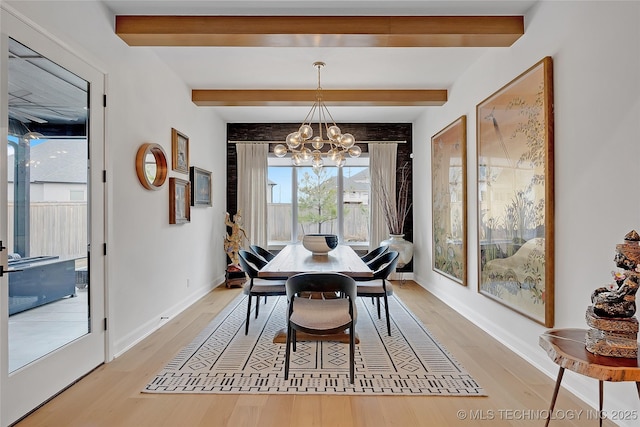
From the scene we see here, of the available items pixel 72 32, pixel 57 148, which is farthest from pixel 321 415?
pixel 72 32

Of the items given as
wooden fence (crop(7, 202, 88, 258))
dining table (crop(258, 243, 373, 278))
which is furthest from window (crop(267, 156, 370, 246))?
wooden fence (crop(7, 202, 88, 258))

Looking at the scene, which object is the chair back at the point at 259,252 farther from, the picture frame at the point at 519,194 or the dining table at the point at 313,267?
the picture frame at the point at 519,194

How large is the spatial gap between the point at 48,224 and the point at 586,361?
122 inches

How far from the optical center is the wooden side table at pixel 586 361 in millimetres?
1488

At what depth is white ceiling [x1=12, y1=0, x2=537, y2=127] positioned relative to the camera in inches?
113

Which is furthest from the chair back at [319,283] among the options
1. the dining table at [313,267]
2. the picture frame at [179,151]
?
the picture frame at [179,151]

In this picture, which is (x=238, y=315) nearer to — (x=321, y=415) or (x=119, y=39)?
(x=321, y=415)

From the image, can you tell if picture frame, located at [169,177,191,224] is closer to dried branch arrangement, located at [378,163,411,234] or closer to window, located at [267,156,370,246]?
window, located at [267,156,370,246]

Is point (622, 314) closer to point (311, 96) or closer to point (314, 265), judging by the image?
point (314, 265)

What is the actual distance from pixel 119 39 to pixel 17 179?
1.60 m

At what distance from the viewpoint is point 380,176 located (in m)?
6.55

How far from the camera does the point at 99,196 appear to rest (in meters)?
2.84

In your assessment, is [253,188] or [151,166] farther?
[253,188]

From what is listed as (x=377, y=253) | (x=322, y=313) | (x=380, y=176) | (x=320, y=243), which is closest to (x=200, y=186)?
(x=320, y=243)
